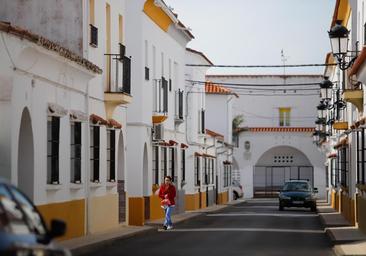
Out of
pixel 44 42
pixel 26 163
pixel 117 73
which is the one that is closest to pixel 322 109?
pixel 117 73

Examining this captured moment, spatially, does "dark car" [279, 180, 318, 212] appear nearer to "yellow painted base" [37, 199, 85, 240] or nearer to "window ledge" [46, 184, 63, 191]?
"yellow painted base" [37, 199, 85, 240]

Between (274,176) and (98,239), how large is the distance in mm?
54354

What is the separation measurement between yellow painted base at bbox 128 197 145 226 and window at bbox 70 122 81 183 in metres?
8.13

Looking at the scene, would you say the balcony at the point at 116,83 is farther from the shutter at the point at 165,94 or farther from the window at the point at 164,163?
the window at the point at 164,163

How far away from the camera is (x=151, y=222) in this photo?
35375mm

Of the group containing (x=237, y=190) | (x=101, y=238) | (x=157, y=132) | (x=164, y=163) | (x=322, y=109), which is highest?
(x=322, y=109)

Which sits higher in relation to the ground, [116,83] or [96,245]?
[116,83]

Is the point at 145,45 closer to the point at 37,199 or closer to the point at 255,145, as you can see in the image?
the point at 37,199

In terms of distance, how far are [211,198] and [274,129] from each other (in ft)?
57.4

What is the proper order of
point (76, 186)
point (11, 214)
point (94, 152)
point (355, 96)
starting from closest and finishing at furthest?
point (11, 214), point (76, 186), point (94, 152), point (355, 96)

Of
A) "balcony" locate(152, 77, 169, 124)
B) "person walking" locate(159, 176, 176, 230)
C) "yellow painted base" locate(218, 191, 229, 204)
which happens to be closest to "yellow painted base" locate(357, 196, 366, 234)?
"person walking" locate(159, 176, 176, 230)

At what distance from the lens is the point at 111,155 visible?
2981cm

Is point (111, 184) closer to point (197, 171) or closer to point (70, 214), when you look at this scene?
point (70, 214)

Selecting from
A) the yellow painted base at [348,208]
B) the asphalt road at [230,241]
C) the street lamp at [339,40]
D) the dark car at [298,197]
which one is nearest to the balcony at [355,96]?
the asphalt road at [230,241]
